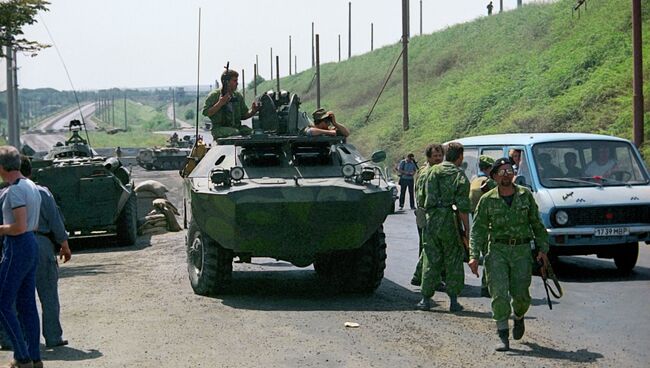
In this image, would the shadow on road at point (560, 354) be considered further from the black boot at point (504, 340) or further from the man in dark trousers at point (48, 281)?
the man in dark trousers at point (48, 281)

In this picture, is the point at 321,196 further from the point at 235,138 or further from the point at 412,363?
the point at 412,363

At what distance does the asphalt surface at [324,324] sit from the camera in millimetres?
9148

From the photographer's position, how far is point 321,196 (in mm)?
12359

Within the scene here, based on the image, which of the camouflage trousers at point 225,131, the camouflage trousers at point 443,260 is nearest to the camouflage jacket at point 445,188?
the camouflage trousers at point 443,260

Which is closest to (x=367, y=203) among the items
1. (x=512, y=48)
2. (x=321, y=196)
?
(x=321, y=196)

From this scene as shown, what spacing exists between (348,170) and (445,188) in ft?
5.00

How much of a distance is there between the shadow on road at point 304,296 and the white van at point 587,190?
82.8 inches

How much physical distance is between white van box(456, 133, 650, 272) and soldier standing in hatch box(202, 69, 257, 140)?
3.29 metres

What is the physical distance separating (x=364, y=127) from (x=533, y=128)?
89.0ft

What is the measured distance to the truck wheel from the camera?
14.8m

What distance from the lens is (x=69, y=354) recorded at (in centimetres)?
957

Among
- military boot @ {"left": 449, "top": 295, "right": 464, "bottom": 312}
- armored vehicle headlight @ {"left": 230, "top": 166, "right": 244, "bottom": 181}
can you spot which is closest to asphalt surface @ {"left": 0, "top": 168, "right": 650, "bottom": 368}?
military boot @ {"left": 449, "top": 295, "right": 464, "bottom": 312}

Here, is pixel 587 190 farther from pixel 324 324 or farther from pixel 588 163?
pixel 324 324

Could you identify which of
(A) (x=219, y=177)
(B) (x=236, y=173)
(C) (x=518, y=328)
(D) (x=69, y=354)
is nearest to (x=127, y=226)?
(B) (x=236, y=173)
